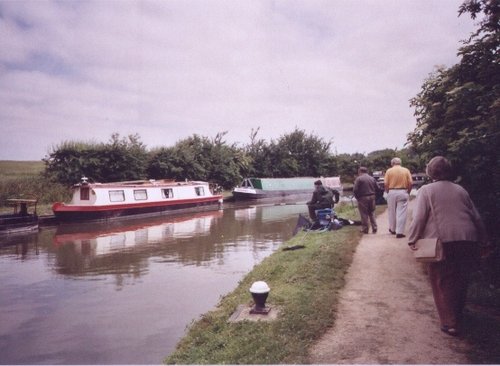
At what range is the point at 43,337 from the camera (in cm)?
550

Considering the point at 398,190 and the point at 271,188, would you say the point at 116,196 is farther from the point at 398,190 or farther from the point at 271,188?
the point at 271,188

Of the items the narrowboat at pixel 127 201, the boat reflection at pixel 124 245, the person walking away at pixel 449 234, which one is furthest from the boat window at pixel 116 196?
the person walking away at pixel 449 234

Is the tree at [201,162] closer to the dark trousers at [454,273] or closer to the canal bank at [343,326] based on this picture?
the canal bank at [343,326]

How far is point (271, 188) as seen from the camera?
35000 mm

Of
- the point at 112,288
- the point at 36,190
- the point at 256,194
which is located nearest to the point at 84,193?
the point at 36,190

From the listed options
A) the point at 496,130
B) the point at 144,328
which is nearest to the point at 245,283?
the point at 144,328

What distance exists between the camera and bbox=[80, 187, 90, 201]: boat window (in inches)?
789

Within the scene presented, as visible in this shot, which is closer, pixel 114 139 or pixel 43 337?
pixel 43 337

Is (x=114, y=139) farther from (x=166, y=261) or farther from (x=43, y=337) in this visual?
(x=43, y=337)

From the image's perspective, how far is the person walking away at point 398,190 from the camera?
7.87m

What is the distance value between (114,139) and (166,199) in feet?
23.5

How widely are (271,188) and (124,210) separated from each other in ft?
54.0

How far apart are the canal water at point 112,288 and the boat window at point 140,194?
22.0 ft

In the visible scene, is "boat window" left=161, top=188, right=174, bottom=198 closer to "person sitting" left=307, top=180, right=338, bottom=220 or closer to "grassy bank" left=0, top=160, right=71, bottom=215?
"grassy bank" left=0, top=160, right=71, bottom=215
